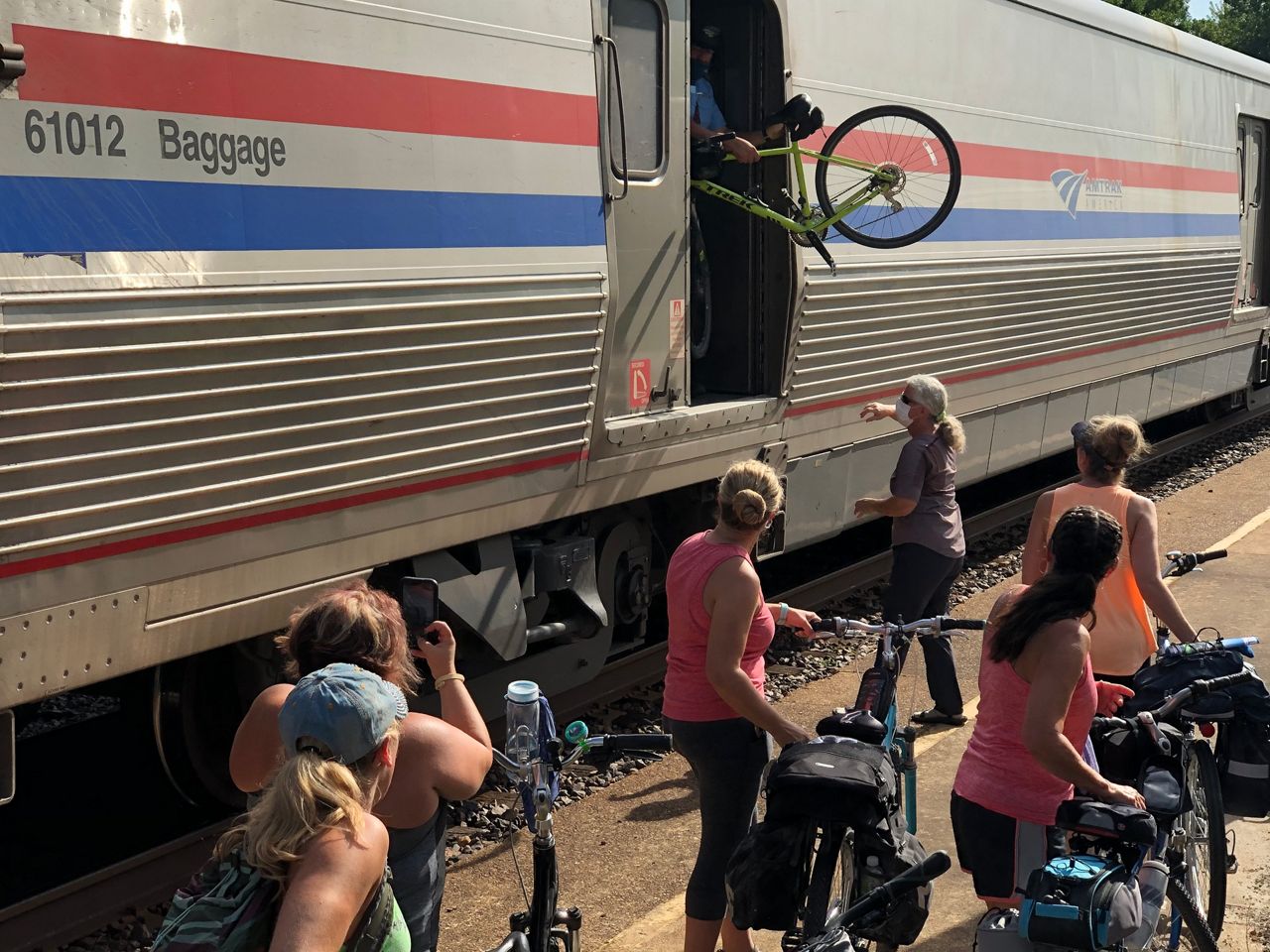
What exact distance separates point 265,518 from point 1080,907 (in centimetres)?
284

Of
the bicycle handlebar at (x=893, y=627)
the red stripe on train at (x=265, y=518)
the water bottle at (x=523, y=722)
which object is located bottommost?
the bicycle handlebar at (x=893, y=627)

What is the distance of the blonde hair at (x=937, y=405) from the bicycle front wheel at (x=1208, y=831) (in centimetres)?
243

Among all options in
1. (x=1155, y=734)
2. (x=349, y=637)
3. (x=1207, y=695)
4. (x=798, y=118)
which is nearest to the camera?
(x=349, y=637)

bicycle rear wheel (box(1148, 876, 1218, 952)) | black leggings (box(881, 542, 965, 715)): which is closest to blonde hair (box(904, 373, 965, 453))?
black leggings (box(881, 542, 965, 715))

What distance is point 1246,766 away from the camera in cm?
426

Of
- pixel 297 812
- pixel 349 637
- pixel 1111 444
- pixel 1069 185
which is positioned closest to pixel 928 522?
pixel 1111 444

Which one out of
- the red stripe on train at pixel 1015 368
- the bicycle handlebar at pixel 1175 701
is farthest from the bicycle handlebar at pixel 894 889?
the red stripe on train at pixel 1015 368

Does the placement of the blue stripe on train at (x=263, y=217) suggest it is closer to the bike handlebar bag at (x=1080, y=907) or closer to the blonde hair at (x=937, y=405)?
the blonde hair at (x=937, y=405)

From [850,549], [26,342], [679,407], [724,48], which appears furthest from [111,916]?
[850,549]

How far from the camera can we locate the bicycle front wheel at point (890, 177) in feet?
25.1

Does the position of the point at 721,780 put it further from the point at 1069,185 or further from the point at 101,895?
the point at 1069,185

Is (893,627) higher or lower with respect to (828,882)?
higher

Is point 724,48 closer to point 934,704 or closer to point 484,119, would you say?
point 484,119

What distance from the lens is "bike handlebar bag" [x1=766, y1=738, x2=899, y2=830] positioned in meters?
3.55
